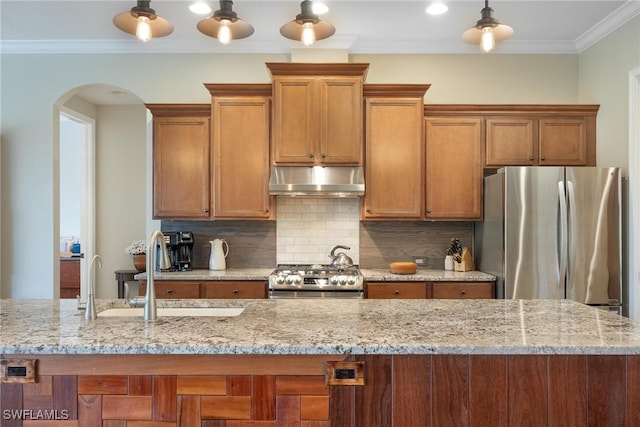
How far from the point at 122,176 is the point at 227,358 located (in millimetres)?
5098

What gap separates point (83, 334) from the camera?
1.61 meters

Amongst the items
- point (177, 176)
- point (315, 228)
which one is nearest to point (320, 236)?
point (315, 228)

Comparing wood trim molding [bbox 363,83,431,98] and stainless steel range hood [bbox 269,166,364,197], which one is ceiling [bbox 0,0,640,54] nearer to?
wood trim molding [bbox 363,83,431,98]

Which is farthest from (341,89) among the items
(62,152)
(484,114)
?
(62,152)

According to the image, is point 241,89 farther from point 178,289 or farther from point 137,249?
point 137,249

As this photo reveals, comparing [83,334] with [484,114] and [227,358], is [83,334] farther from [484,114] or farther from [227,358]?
[484,114]

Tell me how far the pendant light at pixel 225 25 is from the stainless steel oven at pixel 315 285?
1.86 metres

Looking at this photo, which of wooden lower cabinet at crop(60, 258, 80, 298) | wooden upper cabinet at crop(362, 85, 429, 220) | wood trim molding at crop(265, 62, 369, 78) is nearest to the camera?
wood trim molding at crop(265, 62, 369, 78)

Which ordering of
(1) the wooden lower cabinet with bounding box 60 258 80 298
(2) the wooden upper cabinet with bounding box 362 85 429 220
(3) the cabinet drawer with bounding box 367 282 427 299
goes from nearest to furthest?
(3) the cabinet drawer with bounding box 367 282 427 299 < (2) the wooden upper cabinet with bounding box 362 85 429 220 < (1) the wooden lower cabinet with bounding box 60 258 80 298

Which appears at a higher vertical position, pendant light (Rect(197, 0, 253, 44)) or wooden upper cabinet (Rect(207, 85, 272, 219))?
pendant light (Rect(197, 0, 253, 44))

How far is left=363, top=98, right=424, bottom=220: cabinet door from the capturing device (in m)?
3.84

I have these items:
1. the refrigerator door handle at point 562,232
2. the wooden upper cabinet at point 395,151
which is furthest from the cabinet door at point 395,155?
the refrigerator door handle at point 562,232

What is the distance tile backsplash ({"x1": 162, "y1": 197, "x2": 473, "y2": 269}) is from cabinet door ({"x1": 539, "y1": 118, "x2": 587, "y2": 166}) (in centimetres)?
92

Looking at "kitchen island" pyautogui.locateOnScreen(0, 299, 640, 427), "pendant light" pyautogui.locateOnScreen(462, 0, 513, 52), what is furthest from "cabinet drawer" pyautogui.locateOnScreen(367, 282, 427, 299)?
"kitchen island" pyautogui.locateOnScreen(0, 299, 640, 427)
